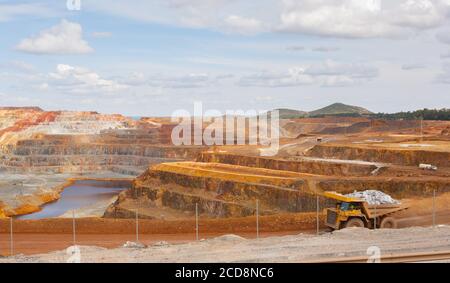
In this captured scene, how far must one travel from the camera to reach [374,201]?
28.1m

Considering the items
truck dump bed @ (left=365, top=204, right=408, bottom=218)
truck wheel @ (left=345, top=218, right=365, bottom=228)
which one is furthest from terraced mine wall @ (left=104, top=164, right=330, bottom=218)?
truck wheel @ (left=345, top=218, right=365, bottom=228)

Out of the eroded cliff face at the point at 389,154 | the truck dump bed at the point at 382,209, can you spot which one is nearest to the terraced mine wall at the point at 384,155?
the eroded cliff face at the point at 389,154

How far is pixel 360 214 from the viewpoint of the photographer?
2678 centimetres

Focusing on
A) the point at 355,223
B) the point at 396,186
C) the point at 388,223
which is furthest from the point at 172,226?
the point at 396,186

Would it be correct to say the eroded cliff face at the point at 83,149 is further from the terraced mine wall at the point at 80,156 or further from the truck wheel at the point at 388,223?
the truck wheel at the point at 388,223

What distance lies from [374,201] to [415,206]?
105 inches

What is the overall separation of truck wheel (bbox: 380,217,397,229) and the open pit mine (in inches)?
28.1

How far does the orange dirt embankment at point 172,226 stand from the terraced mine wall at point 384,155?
26.0 m

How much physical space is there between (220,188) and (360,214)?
28.5 m

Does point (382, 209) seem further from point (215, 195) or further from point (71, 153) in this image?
point (71, 153)

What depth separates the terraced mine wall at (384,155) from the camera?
55812 mm

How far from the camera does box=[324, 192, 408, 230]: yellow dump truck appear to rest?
1056 inches
